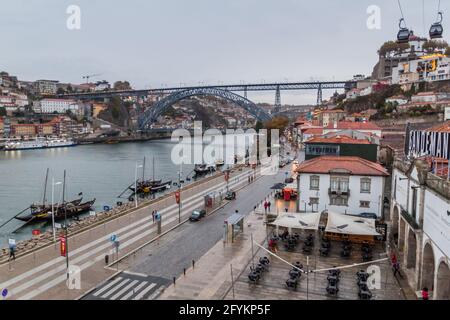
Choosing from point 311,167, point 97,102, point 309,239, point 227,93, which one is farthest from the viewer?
point 97,102

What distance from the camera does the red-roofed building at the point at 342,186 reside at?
16594 mm

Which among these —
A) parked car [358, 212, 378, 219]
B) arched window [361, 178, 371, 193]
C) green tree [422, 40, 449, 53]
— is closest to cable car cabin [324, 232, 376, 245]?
parked car [358, 212, 378, 219]

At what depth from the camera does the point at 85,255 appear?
13570mm

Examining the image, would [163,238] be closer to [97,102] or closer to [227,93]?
[227,93]

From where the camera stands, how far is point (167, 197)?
23656mm

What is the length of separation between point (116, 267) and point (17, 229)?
12.4m

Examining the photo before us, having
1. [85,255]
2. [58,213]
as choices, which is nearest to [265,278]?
[85,255]

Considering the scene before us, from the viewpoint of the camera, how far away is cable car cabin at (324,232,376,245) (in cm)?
1440

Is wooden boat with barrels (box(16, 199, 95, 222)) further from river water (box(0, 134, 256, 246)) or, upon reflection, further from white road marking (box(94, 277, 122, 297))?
white road marking (box(94, 277, 122, 297))

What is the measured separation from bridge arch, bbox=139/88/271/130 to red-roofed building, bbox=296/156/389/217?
87.3 meters

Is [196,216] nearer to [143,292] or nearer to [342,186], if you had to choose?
[342,186]

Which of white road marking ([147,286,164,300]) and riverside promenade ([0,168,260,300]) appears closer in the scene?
white road marking ([147,286,164,300])

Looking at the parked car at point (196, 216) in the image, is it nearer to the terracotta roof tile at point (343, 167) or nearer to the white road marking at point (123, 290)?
the terracotta roof tile at point (343, 167)
